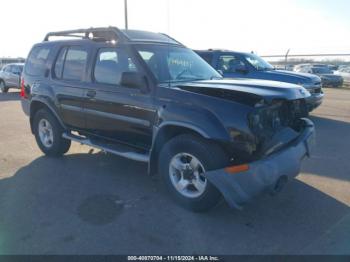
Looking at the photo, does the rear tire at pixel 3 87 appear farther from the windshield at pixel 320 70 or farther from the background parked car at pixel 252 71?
the windshield at pixel 320 70

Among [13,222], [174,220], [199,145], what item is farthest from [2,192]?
[199,145]

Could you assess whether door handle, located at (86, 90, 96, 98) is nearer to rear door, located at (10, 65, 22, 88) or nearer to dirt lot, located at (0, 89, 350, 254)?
dirt lot, located at (0, 89, 350, 254)

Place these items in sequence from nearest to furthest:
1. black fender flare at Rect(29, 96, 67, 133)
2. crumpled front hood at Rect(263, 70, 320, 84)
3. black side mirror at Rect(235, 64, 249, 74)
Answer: black fender flare at Rect(29, 96, 67, 133)
crumpled front hood at Rect(263, 70, 320, 84)
black side mirror at Rect(235, 64, 249, 74)

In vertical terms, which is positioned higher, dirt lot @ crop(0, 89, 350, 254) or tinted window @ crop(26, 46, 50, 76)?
tinted window @ crop(26, 46, 50, 76)

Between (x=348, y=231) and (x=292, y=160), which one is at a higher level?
(x=292, y=160)

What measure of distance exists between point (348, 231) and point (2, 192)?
14.0 feet

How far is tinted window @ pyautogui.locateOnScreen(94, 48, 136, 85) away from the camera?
478 centimetres

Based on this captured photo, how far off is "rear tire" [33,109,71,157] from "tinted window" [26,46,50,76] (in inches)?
28.2

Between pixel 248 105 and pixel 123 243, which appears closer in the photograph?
pixel 123 243

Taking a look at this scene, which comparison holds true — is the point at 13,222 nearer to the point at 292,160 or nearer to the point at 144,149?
the point at 144,149

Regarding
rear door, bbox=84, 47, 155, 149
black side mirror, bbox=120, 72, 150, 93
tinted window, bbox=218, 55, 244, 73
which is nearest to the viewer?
black side mirror, bbox=120, 72, 150, 93

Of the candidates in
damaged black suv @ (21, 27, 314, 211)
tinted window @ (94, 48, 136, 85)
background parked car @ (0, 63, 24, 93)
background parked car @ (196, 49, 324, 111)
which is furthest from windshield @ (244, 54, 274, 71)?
background parked car @ (0, 63, 24, 93)

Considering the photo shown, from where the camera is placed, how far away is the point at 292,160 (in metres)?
3.91

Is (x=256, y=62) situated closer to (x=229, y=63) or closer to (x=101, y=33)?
(x=229, y=63)
